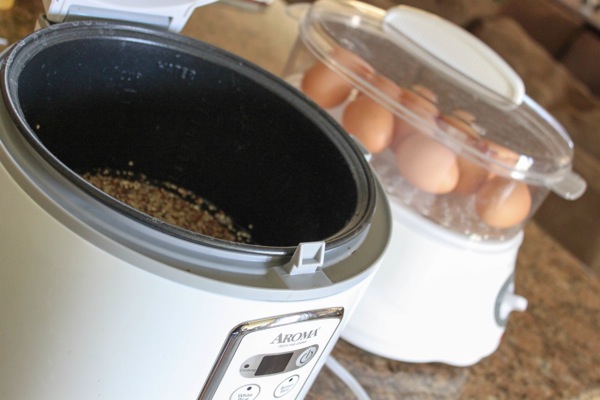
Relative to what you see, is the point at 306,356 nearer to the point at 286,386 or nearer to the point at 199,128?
the point at 286,386

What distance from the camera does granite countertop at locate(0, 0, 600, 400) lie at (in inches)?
33.8

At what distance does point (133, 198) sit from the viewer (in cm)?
75

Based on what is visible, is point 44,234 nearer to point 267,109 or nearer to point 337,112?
point 267,109

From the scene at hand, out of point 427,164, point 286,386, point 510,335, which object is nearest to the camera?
point 286,386

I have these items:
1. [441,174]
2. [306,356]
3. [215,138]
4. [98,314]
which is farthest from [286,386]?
[441,174]

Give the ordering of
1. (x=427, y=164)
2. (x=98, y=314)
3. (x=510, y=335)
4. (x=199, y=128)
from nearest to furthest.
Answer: (x=98, y=314)
(x=199, y=128)
(x=427, y=164)
(x=510, y=335)

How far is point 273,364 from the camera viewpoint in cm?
52

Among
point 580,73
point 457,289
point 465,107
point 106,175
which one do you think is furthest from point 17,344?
point 580,73

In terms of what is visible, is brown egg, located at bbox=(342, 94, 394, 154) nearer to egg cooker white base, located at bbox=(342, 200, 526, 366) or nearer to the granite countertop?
egg cooker white base, located at bbox=(342, 200, 526, 366)

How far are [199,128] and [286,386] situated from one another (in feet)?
0.96

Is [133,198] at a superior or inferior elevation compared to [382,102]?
inferior

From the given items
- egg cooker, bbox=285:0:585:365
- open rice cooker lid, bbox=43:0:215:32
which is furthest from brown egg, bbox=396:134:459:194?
open rice cooker lid, bbox=43:0:215:32

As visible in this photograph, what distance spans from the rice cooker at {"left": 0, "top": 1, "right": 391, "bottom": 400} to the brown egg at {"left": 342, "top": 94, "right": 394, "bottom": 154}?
0.17 m

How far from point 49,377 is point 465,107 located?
616 mm
